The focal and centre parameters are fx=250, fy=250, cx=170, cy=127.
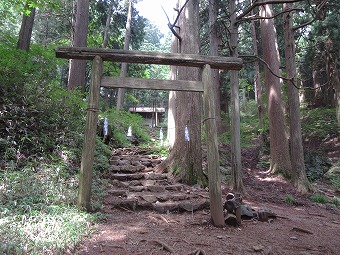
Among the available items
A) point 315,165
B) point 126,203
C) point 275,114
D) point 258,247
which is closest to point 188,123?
point 126,203

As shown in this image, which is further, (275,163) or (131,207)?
(275,163)

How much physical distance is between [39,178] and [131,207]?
1955 mm

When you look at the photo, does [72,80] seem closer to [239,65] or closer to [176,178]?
[176,178]

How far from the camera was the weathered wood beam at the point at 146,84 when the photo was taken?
4637mm

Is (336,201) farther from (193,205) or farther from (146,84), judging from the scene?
(146,84)

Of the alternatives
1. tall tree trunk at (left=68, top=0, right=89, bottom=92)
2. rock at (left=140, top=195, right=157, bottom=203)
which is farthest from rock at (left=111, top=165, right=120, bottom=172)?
tall tree trunk at (left=68, top=0, right=89, bottom=92)

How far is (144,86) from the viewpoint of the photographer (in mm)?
4652

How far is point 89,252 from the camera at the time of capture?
3154 mm

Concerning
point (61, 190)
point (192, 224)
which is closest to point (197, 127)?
point (192, 224)

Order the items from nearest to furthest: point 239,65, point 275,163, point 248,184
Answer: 1. point 239,65
2. point 248,184
3. point 275,163

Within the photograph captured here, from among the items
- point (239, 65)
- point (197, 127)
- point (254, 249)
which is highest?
point (239, 65)

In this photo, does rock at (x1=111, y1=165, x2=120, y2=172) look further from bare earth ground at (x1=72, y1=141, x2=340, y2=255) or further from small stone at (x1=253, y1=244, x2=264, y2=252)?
small stone at (x1=253, y1=244, x2=264, y2=252)

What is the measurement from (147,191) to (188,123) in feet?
7.23

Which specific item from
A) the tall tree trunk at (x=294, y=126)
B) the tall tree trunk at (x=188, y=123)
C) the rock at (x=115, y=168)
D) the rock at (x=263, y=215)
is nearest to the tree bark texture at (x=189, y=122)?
the tall tree trunk at (x=188, y=123)
